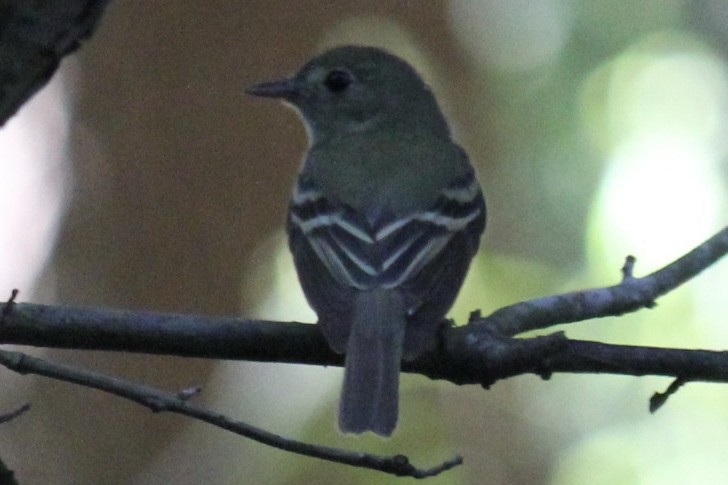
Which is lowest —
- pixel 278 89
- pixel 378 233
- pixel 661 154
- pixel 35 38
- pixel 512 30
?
pixel 378 233

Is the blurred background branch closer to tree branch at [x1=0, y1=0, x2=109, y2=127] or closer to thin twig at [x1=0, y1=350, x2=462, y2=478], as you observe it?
thin twig at [x1=0, y1=350, x2=462, y2=478]

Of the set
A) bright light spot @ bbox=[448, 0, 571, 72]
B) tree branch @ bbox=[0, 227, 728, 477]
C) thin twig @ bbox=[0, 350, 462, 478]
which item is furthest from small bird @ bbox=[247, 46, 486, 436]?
bright light spot @ bbox=[448, 0, 571, 72]

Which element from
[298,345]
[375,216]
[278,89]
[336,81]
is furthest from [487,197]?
[298,345]

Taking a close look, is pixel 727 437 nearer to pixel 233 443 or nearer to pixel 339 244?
pixel 233 443

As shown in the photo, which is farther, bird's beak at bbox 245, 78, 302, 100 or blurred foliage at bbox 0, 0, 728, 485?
blurred foliage at bbox 0, 0, 728, 485

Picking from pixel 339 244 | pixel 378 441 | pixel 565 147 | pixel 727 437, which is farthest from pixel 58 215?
pixel 727 437

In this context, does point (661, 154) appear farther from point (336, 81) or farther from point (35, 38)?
point (35, 38)

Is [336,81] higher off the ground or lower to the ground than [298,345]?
higher
